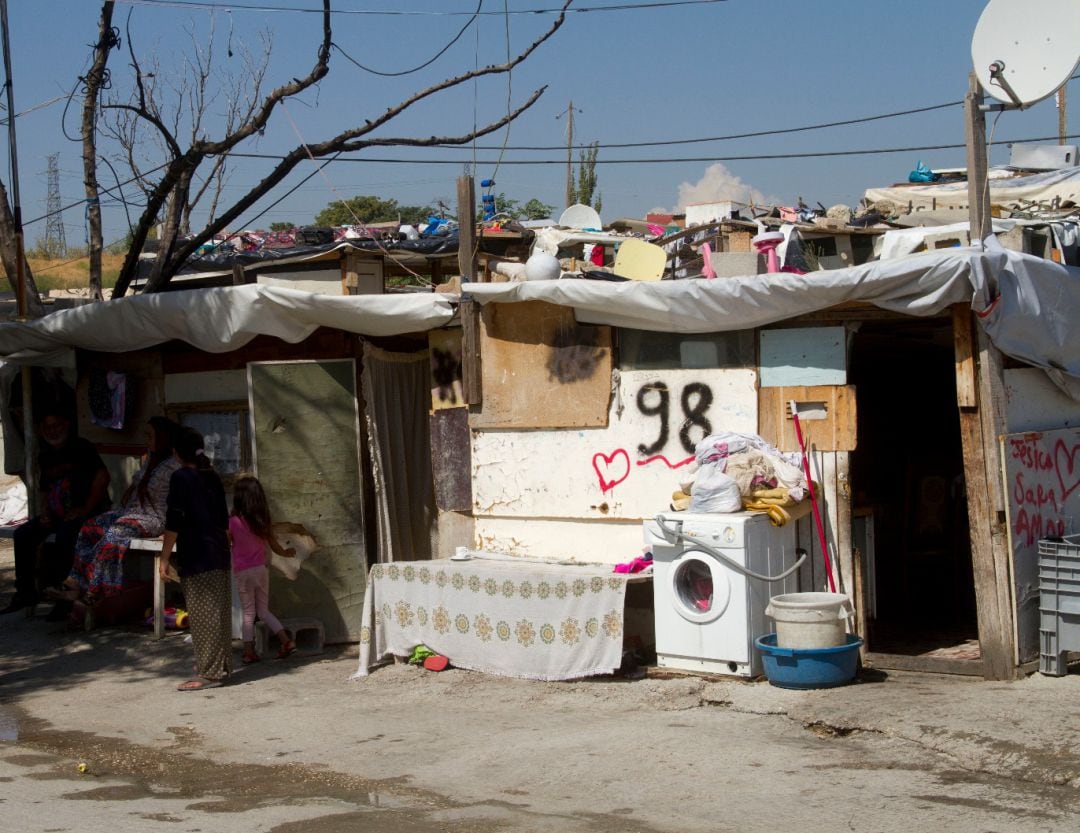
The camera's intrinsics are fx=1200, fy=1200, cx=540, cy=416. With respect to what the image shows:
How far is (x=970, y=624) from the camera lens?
998cm

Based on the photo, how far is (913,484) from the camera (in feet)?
38.1

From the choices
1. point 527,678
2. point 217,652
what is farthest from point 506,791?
point 217,652

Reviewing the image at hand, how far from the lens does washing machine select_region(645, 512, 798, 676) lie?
24.7 ft

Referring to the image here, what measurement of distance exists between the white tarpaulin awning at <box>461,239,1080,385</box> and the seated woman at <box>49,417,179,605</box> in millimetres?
4026

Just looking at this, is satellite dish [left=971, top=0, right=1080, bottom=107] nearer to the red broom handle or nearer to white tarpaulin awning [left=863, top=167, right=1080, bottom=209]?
the red broom handle

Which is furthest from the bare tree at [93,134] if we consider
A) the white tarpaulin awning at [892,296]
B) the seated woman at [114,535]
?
the white tarpaulin awning at [892,296]

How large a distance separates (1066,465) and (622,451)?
3074 millimetres

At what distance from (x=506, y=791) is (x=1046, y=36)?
5.69 m

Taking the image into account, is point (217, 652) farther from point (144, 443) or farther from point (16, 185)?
point (16, 185)

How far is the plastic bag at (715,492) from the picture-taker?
7.68m

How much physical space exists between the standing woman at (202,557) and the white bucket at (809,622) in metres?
3.81

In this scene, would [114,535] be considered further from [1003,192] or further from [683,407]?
[1003,192]

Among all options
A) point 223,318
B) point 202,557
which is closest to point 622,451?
point 202,557

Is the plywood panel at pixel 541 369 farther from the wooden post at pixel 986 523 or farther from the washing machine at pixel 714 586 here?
the wooden post at pixel 986 523
